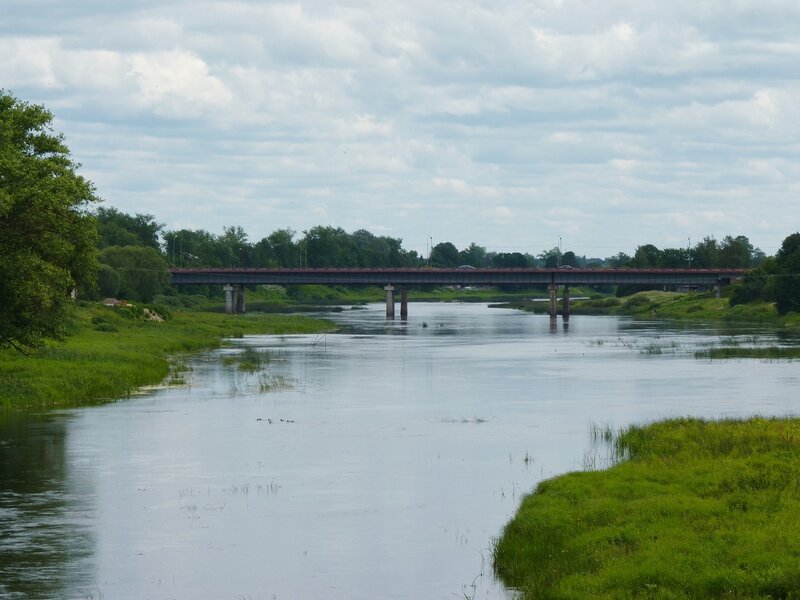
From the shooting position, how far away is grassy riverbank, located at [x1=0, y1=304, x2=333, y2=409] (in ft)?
209

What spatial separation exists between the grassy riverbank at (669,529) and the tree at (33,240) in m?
31.3

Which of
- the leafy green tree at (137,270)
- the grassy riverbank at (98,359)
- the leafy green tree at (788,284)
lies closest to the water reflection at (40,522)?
the grassy riverbank at (98,359)

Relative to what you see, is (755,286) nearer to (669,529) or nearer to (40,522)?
(40,522)

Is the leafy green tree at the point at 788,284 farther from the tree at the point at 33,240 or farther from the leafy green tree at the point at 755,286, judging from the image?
the tree at the point at 33,240

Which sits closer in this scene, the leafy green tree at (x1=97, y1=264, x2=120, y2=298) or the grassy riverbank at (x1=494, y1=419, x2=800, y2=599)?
the grassy riverbank at (x1=494, y1=419, x2=800, y2=599)

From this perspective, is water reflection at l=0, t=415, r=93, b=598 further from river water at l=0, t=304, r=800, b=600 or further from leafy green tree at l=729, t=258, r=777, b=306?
leafy green tree at l=729, t=258, r=777, b=306

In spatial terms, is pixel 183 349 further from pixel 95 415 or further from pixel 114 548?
pixel 114 548

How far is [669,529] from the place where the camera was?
2798cm

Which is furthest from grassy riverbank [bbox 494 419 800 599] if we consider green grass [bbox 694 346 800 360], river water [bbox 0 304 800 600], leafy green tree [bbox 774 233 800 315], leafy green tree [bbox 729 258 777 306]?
leafy green tree [bbox 729 258 777 306]

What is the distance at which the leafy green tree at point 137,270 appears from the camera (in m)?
178

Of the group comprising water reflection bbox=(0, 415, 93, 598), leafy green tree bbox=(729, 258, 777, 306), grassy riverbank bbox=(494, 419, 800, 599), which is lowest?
water reflection bbox=(0, 415, 93, 598)

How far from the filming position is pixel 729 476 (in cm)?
3359

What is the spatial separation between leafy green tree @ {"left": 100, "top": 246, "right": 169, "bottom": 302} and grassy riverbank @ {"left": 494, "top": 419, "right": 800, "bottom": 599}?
477 feet

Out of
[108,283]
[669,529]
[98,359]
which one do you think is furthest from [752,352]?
[108,283]
